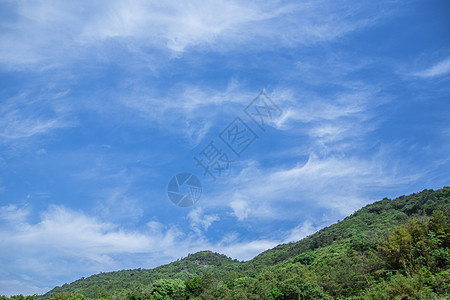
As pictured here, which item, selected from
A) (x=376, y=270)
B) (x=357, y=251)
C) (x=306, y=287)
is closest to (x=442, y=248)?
(x=376, y=270)

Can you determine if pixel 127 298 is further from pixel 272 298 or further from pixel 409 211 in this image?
pixel 409 211

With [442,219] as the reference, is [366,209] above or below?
above

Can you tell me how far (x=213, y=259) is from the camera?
369ft

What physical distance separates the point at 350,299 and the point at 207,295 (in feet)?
46.3

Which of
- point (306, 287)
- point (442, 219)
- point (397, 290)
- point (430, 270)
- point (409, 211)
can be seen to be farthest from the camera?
point (409, 211)

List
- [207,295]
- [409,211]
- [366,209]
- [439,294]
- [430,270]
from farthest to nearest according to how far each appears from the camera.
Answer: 1. [366,209]
2. [409,211]
3. [207,295]
4. [430,270]
5. [439,294]

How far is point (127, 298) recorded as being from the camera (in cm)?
3491

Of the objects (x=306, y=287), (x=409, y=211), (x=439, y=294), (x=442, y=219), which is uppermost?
(x=409, y=211)

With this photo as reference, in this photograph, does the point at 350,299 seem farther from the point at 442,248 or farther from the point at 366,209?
the point at 366,209

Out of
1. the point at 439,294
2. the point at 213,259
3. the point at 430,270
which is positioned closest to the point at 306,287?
the point at 430,270

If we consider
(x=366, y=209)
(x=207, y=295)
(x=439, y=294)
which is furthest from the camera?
(x=366, y=209)

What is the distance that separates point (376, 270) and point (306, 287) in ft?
20.9

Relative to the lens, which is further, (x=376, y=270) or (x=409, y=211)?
(x=409, y=211)

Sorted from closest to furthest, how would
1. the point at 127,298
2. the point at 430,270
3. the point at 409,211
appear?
the point at 430,270, the point at 127,298, the point at 409,211
